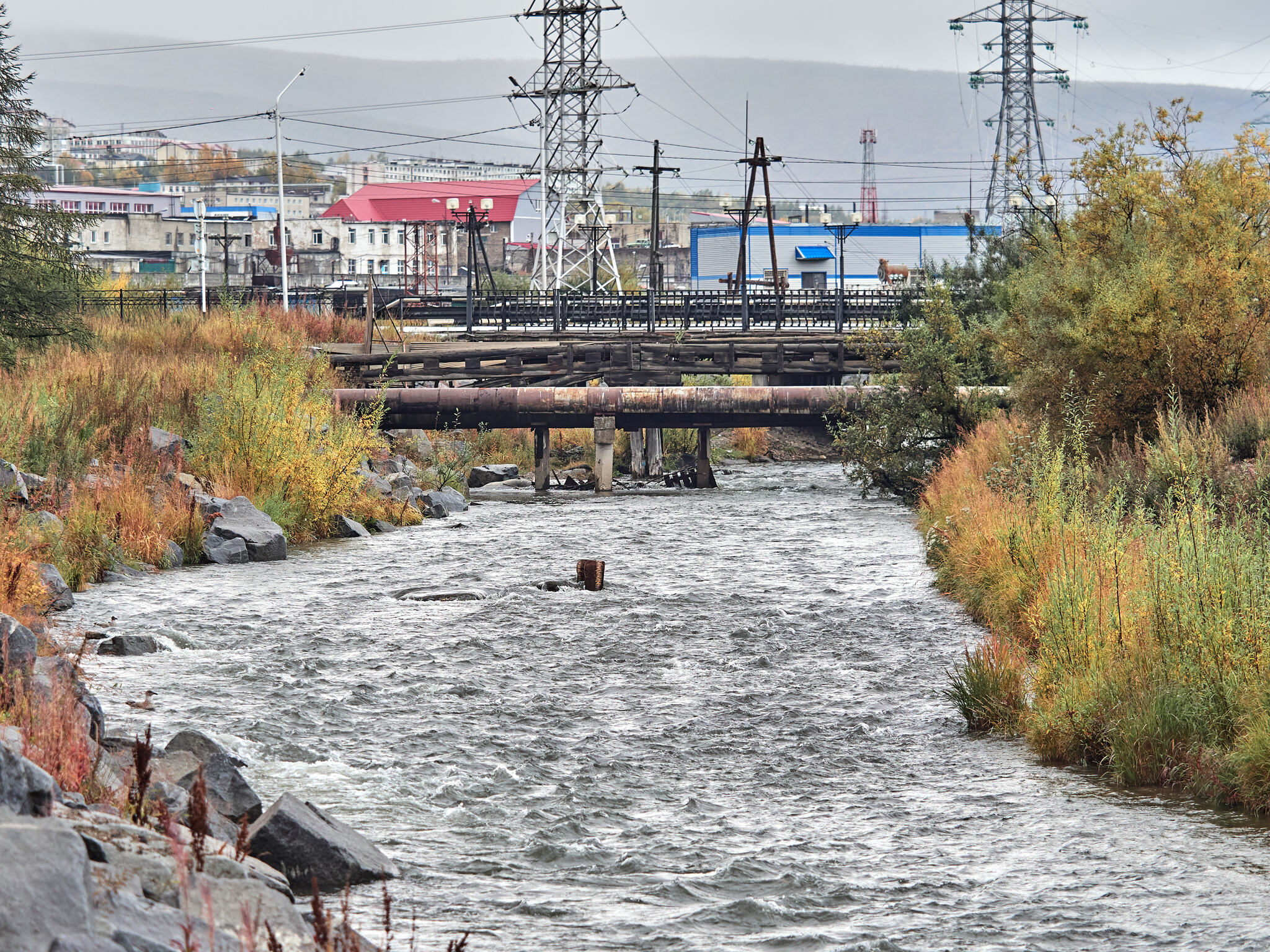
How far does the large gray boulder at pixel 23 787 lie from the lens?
4.80 metres

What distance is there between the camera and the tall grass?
323 inches

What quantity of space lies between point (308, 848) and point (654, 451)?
2664 centimetres

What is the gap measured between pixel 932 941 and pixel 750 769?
9.19 feet

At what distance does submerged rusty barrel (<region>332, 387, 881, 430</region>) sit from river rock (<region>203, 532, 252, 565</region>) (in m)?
10.3

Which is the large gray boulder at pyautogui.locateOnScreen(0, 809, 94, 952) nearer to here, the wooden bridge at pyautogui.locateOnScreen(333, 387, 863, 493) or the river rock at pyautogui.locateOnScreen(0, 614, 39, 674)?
the river rock at pyautogui.locateOnScreen(0, 614, 39, 674)

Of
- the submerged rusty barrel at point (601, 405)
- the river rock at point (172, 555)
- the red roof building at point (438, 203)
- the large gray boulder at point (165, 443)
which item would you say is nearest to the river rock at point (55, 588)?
the river rock at point (172, 555)

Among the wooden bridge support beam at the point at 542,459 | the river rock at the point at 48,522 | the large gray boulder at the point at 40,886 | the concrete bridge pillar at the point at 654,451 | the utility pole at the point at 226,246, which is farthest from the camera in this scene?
the utility pole at the point at 226,246

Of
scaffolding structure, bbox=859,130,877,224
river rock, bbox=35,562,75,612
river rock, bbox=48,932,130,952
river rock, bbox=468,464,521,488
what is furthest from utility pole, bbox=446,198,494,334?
scaffolding structure, bbox=859,130,877,224

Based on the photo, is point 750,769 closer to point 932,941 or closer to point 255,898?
point 932,941

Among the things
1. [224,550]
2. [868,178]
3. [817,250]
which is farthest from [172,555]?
[868,178]

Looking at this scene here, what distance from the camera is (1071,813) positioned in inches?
310

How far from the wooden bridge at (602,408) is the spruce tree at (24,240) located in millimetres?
7003

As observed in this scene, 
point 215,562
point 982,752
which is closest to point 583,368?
point 215,562

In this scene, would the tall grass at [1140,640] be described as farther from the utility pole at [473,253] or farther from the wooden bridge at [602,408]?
the utility pole at [473,253]
